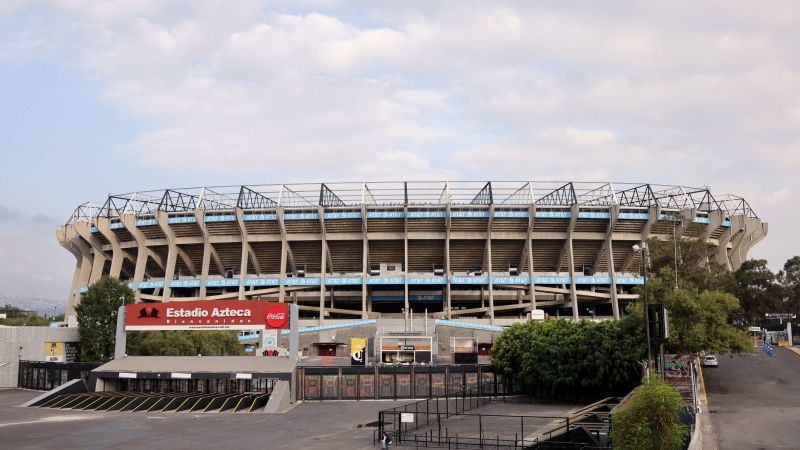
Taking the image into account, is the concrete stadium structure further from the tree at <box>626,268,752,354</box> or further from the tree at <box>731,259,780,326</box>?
the tree at <box>626,268,752,354</box>

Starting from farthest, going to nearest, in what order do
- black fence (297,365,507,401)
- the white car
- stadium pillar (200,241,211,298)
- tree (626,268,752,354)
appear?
stadium pillar (200,241,211,298), the white car, black fence (297,365,507,401), tree (626,268,752,354)

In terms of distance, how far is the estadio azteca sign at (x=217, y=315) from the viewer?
50250mm

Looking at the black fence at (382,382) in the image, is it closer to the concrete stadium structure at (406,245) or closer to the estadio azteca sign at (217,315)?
the estadio azteca sign at (217,315)

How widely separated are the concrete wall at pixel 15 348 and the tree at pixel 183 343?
778cm

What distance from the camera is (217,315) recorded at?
50375 mm

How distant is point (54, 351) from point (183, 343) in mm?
13786

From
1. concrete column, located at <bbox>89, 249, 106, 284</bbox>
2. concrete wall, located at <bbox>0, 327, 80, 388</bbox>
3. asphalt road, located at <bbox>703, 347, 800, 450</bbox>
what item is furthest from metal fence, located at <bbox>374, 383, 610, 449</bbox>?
concrete column, located at <bbox>89, 249, 106, 284</bbox>

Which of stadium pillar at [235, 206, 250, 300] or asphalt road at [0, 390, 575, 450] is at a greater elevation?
stadium pillar at [235, 206, 250, 300]

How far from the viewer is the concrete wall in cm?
5725

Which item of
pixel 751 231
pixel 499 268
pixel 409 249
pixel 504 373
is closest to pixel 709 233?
pixel 751 231

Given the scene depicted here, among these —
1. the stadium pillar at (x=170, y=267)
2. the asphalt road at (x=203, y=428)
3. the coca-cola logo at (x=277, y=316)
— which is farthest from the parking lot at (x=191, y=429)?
the stadium pillar at (x=170, y=267)

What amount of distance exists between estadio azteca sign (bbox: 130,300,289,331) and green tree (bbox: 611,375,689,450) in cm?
3338

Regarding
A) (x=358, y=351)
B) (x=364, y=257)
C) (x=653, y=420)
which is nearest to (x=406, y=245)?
(x=364, y=257)

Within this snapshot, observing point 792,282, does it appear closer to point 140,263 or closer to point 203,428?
point 203,428
